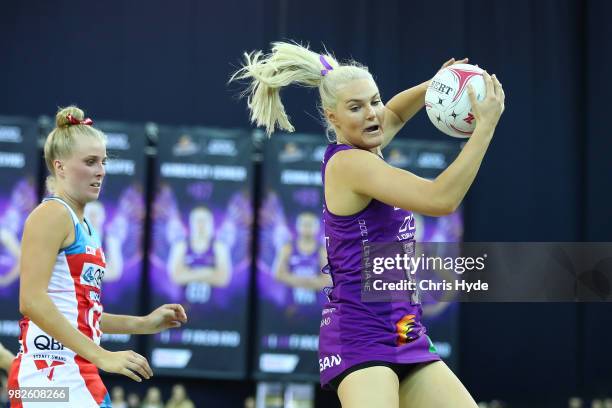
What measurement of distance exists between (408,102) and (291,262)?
227 inches

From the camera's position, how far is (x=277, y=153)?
934cm

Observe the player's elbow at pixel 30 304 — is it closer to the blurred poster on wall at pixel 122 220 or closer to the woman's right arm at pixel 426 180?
the woman's right arm at pixel 426 180

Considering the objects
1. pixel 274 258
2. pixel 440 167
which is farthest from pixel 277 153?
pixel 440 167

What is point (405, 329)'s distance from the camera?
3.07m

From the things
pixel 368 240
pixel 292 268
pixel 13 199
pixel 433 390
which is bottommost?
pixel 433 390

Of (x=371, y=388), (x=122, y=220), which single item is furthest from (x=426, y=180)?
(x=122, y=220)

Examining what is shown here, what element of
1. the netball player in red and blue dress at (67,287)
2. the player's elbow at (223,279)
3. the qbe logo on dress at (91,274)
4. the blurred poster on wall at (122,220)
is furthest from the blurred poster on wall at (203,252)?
the qbe logo on dress at (91,274)

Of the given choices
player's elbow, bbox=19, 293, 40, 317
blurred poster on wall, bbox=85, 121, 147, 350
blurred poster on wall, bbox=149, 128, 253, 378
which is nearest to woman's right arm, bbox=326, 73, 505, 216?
player's elbow, bbox=19, 293, 40, 317

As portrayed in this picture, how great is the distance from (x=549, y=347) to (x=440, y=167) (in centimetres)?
271

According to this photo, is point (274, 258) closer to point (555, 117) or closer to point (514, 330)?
point (514, 330)

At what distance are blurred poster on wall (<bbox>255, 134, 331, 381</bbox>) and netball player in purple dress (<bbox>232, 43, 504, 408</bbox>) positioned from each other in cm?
597

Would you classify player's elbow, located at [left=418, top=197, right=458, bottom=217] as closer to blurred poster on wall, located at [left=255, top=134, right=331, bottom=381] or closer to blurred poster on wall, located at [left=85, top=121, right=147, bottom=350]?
blurred poster on wall, located at [left=255, top=134, right=331, bottom=381]

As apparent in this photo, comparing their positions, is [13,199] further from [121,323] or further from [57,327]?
[57,327]

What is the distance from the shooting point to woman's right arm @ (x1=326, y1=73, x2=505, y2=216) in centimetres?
278
